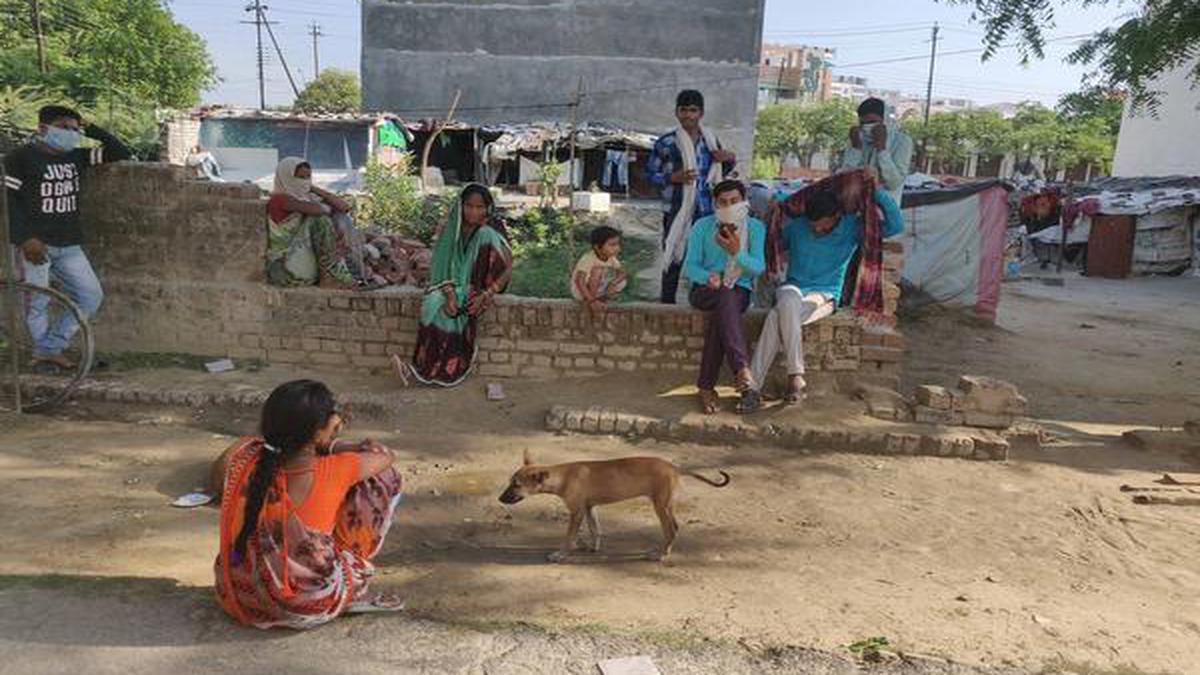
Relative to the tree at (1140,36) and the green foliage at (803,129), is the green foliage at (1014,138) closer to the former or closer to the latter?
the green foliage at (803,129)

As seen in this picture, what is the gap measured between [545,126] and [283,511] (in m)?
28.0

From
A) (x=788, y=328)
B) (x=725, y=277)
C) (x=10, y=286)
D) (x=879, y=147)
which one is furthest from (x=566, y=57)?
(x=10, y=286)

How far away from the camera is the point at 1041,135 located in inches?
1885

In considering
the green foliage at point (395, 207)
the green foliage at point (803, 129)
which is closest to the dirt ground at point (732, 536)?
the green foliage at point (395, 207)

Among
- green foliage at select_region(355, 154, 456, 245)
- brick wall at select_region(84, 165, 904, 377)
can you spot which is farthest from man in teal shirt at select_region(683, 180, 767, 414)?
green foliage at select_region(355, 154, 456, 245)

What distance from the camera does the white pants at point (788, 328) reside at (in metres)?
5.51

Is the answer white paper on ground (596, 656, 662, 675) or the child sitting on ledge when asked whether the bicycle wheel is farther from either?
white paper on ground (596, 656, 662, 675)

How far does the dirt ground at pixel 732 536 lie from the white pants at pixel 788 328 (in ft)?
1.30

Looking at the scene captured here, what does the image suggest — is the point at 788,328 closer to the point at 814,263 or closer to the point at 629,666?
the point at 814,263

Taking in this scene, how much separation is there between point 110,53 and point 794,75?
194 ft

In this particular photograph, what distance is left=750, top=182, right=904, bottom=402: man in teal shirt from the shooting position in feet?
18.4

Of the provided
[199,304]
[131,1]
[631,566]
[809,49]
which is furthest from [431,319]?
[809,49]

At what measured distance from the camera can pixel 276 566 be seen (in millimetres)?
2701

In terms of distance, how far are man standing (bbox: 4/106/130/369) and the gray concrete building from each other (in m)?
26.5
